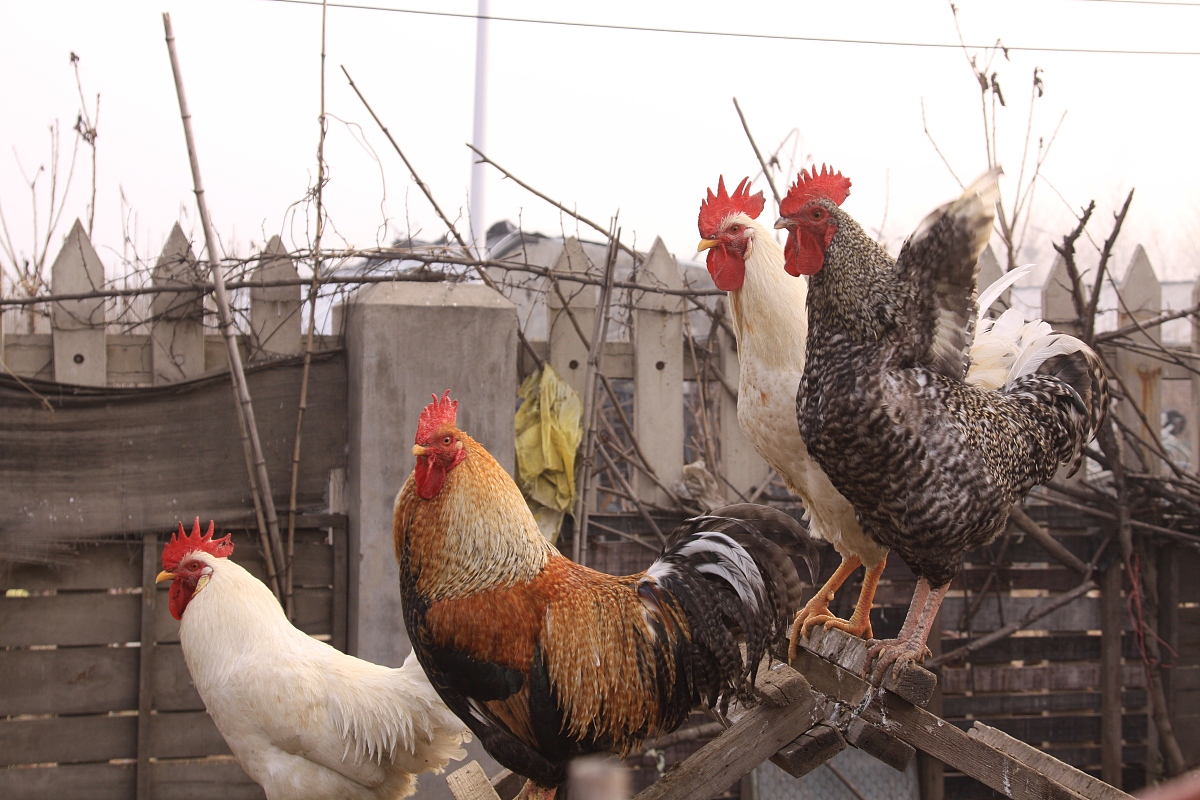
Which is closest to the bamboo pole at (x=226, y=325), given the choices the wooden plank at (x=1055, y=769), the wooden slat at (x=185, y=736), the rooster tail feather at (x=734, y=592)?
the wooden slat at (x=185, y=736)

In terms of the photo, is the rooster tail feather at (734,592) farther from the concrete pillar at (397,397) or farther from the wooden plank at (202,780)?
the wooden plank at (202,780)

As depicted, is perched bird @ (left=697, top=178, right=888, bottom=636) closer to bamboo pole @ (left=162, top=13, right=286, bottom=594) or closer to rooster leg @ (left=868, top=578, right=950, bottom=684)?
rooster leg @ (left=868, top=578, right=950, bottom=684)

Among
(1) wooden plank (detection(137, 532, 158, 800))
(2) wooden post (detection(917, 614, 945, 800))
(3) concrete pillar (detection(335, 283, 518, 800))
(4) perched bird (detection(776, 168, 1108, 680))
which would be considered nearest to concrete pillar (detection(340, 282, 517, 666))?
(3) concrete pillar (detection(335, 283, 518, 800))

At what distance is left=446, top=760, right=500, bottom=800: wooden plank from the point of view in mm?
2732

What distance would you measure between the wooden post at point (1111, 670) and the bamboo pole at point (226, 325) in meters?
3.97

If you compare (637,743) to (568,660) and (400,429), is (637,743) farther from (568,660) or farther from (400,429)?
(400,429)

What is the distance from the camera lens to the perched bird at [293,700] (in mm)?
2943

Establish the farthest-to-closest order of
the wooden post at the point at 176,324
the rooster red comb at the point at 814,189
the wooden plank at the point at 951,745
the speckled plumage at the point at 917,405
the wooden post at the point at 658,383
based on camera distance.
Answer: the wooden post at the point at 658,383 < the wooden post at the point at 176,324 < the rooster red comb at the point at 814,189 < the wooden plank at the point at 951,745 < the speckled plumage at the point at 917,405

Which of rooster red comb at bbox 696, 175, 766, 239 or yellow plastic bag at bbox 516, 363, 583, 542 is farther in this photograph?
yellow plastic bag at bbox 516, 363, 583, 542

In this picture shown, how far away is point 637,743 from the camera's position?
8.66 ft

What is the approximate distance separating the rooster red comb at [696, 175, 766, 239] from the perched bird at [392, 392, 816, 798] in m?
0.93

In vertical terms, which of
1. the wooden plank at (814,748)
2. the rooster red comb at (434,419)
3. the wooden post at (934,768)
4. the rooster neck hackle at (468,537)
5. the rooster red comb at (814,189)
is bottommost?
the wooden post at (934,768)

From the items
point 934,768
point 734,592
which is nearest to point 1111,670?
point 934,768

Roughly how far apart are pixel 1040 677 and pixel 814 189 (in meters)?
3.32
